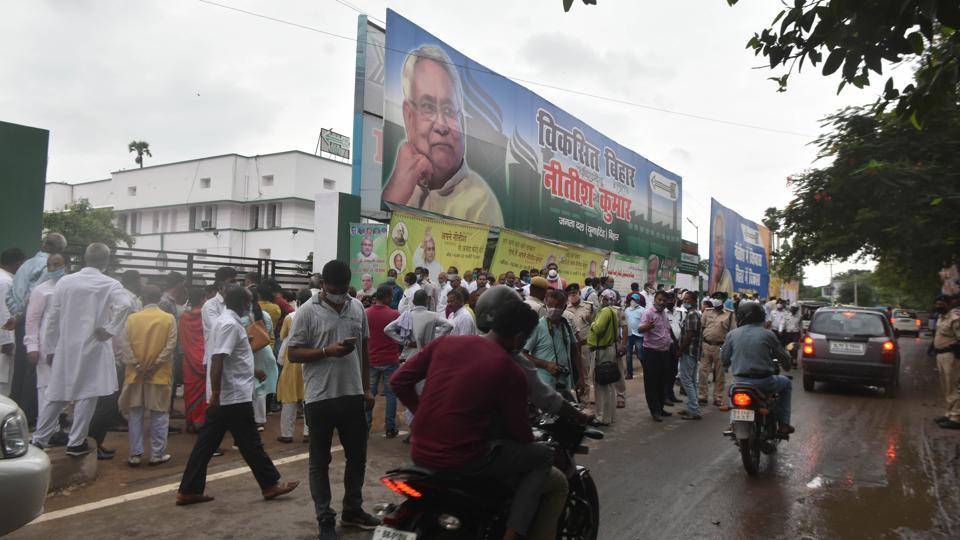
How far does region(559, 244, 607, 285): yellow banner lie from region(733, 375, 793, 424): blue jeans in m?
12.2

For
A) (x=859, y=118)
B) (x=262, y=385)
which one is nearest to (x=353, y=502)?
(x=262, y=385)

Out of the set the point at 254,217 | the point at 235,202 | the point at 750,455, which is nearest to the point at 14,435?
the point at 750,455

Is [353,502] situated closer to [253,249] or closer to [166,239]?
[253,249]

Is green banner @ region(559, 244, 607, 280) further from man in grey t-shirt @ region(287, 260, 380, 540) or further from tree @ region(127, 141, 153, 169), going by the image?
tree @ region(127, 141, 153, 169)

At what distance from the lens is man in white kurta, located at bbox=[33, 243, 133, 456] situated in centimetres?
590

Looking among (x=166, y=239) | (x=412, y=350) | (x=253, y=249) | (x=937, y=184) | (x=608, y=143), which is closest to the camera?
(x=412, y=350)

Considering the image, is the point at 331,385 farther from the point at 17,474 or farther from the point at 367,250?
the point at 367,250

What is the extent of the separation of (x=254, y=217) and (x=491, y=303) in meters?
40.3

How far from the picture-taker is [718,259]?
31250 millimetres

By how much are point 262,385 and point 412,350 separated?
5.80 ft

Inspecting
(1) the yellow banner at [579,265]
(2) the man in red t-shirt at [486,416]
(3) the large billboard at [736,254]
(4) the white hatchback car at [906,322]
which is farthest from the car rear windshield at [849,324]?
(4) the white hatchback car at [906,322]

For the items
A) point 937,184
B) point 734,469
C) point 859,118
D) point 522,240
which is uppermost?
point 859,118

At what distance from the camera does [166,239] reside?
4331 centimetres

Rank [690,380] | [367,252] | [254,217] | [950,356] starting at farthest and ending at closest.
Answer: [254,217] < [367,252] < [690,380] < [950,356]
